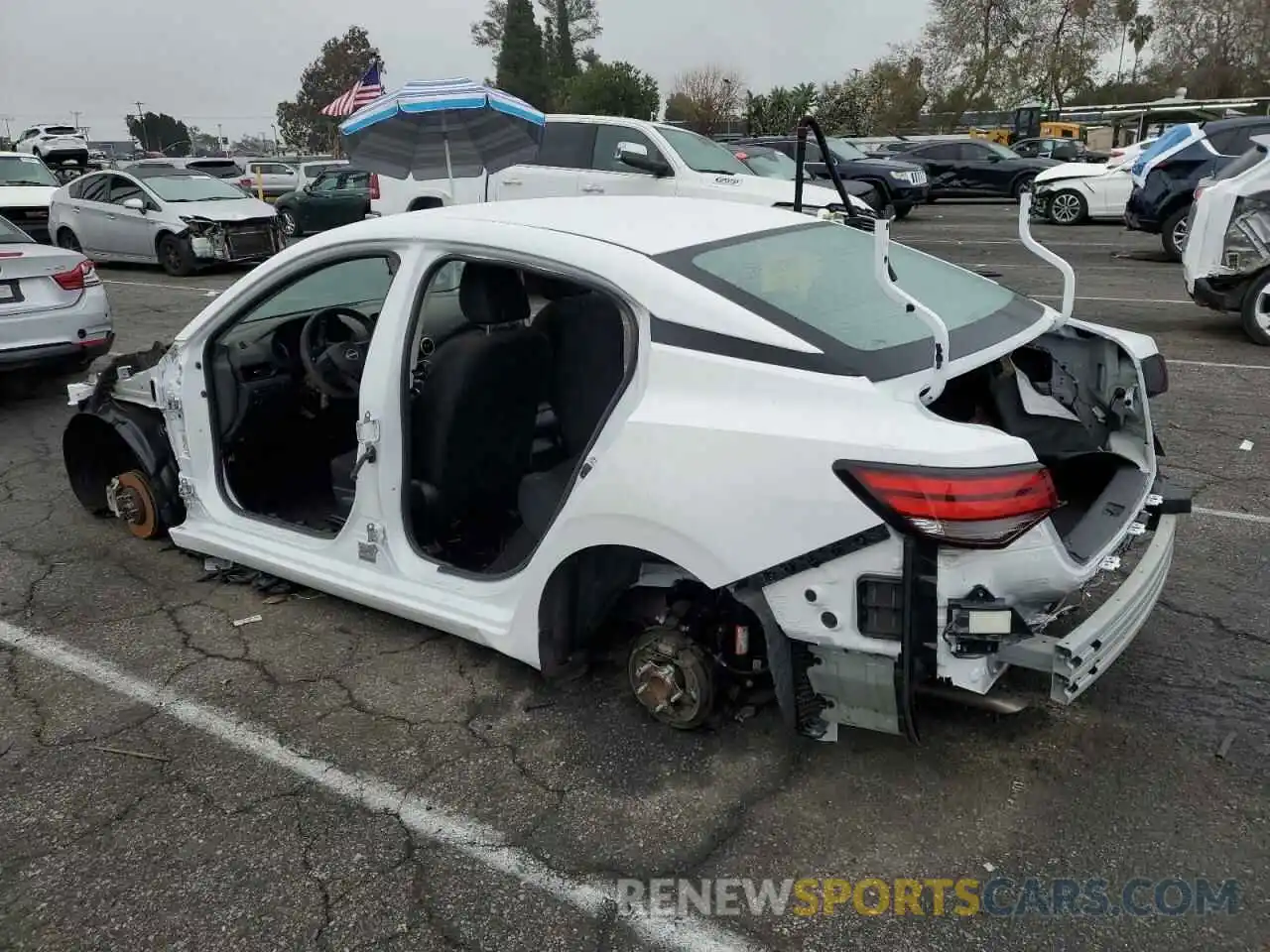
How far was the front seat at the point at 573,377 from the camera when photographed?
3.23 metres

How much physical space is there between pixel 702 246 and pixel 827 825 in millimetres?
1652

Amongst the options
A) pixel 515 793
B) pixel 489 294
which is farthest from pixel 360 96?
pixel 515 793

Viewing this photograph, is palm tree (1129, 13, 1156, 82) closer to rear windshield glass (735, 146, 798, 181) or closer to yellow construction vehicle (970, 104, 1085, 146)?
yellow construction vehicle (970, 104, 1085, 146)

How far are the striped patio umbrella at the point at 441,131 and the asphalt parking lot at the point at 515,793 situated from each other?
11.7ft

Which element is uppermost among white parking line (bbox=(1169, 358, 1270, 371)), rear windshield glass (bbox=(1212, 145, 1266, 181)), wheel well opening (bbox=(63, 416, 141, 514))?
rear windshield glass (bbox=(1212, 145, 1266, 181))

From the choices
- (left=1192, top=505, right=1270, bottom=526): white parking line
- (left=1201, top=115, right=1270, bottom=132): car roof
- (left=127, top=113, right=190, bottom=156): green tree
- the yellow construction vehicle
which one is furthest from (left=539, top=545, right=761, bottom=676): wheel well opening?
(left=127, top=113, right=190, bottom=156): green tree

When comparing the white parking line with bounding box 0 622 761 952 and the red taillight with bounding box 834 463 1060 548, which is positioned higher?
the red taillight with bounding box 834 463 1060 548

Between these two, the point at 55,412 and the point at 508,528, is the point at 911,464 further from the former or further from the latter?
the point at 55,412

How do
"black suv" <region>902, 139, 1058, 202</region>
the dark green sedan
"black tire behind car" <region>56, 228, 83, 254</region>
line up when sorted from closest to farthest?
"black tire behind car" <region>56, 228, 83, 254</region> < the dark green sedan < "black suv" <region>902, 139, 1058, 202</region>

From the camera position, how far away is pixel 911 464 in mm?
2234

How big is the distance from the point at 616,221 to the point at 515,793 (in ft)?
5.69

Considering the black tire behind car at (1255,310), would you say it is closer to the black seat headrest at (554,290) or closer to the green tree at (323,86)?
the black seat headrest at (554,290)

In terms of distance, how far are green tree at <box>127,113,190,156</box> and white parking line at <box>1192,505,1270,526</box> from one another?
86.7 meters

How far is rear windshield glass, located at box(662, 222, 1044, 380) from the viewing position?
2578 millimetres
